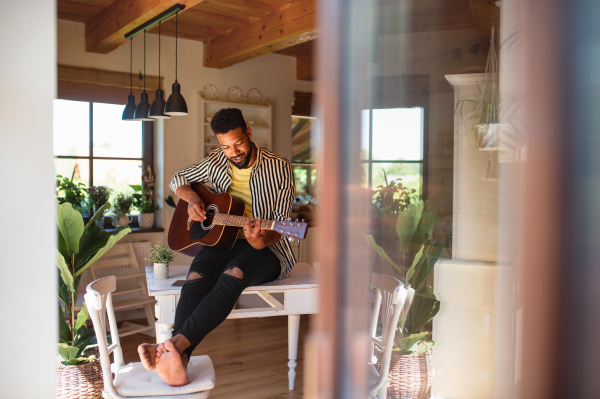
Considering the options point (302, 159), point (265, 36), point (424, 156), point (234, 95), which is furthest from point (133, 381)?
point (302, 159)

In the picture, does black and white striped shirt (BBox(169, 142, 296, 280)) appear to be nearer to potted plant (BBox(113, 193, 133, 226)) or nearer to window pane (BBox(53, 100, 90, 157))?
potted plant (BBox(113, 193, 133, 226))

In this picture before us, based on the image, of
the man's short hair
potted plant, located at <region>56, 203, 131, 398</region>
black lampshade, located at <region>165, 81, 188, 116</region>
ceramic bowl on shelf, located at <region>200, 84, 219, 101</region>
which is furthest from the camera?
ceramic bowl on shelf, located at <region>200, 84, 219, 101</region>

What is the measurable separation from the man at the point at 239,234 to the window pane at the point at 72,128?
6.44 feet

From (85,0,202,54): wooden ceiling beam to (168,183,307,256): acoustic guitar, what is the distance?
1146 millimetres

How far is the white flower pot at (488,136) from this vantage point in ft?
1.49

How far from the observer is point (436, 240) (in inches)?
19.6

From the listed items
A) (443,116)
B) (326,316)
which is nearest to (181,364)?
(326,316)

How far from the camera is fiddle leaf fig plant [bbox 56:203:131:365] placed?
2.24 meters

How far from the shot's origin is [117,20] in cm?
340

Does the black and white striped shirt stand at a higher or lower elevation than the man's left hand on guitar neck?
higher

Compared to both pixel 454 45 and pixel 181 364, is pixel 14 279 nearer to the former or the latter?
pixel 181 364

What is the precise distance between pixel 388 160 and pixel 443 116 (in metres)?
0.07

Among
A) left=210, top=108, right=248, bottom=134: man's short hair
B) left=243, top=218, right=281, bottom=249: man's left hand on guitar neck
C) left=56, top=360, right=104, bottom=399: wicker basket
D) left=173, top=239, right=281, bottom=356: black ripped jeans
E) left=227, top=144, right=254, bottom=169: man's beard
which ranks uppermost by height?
left=210, top=108, right=248, bottom=134: man's short hair

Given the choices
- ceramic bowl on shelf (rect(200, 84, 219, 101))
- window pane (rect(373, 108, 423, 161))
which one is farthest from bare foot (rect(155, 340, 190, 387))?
ceramic bowl on shelf (rect(200, 84, 219, 101))
